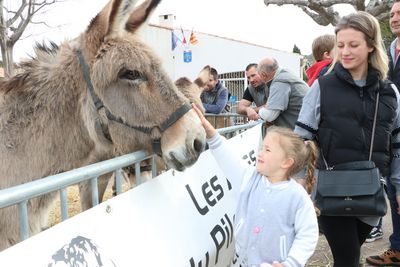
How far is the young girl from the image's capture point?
1.98m

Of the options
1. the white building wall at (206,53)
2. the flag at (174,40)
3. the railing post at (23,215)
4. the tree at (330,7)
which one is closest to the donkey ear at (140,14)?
the railing post at (23,215)

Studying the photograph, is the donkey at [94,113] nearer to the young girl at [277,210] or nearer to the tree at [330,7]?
the young girl at [277,210]

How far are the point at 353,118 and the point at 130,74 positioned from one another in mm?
1331

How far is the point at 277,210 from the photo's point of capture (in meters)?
2.04

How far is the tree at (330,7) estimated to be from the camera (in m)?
11.9

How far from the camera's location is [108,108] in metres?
2.22

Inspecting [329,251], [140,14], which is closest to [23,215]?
[140,14]

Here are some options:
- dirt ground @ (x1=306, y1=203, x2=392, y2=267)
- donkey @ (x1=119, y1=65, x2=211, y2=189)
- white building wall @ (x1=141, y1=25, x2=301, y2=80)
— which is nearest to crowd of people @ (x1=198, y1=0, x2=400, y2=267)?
donkey @ (x1=119, y1=65, x2=211, y2=189)

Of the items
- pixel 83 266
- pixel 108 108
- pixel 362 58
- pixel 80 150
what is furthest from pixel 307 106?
pixel 83 266

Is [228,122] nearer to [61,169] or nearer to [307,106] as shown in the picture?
[307,106]

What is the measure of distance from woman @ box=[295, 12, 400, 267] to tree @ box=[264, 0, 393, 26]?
10164mm

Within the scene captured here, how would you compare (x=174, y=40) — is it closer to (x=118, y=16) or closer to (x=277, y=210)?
(x=118, y=16)

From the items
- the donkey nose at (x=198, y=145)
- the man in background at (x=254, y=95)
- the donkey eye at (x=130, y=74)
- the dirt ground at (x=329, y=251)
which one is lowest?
the dirt ground at (x=329, y=251)

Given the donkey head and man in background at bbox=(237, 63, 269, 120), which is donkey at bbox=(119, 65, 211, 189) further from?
man in background at bbox=(237, 63, 269, 120)
